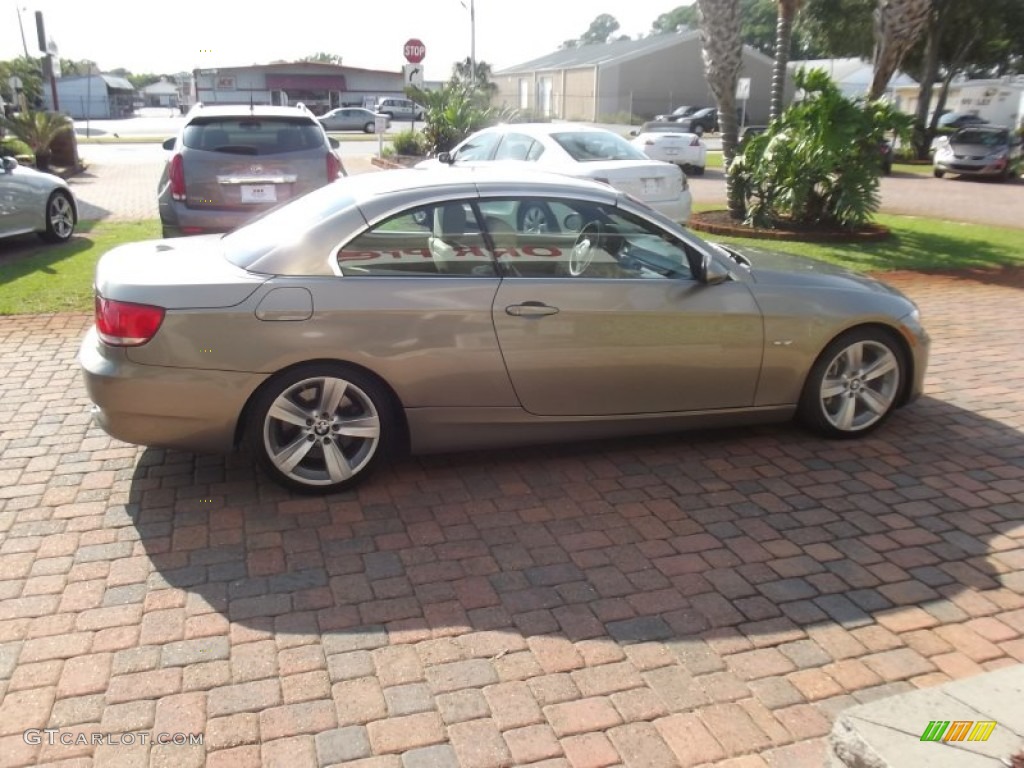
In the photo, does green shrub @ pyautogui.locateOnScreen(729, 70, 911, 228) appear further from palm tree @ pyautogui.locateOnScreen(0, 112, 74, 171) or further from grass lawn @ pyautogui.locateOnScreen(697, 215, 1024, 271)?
palm tree @ pyautogui.locateOnScreen(0, 112, 74, 171)

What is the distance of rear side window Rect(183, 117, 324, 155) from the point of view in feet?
29.7

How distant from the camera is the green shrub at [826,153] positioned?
39.2 ft

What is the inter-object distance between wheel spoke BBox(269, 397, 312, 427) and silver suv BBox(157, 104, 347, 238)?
5178 mm

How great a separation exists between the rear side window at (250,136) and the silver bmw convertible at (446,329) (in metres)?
4.32

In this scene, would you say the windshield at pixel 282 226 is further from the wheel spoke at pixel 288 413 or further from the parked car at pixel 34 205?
the parked car at pixel 34 205

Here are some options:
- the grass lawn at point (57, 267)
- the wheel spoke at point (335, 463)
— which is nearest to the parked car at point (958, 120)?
the grass lawn at point (57, 267)

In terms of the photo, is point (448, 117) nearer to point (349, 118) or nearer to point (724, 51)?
point (724, 51)

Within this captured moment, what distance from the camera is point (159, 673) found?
10.3ft

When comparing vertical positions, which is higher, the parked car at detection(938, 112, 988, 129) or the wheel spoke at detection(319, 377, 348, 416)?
the parked car at detection(938, 112, 988, 129)

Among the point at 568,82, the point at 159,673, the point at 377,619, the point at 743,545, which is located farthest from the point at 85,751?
the point at 568,82

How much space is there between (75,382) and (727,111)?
11212 mm

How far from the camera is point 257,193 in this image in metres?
9.00

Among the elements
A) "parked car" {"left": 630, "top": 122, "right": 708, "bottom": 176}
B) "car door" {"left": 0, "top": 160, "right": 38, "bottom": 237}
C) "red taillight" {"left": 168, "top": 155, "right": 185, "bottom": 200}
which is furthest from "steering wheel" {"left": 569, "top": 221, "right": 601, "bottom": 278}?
"parked car" {"left": 630, "top": 122, "right": 708, "bottom": 176}

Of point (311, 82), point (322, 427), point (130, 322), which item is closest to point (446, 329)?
point (322, 427)
